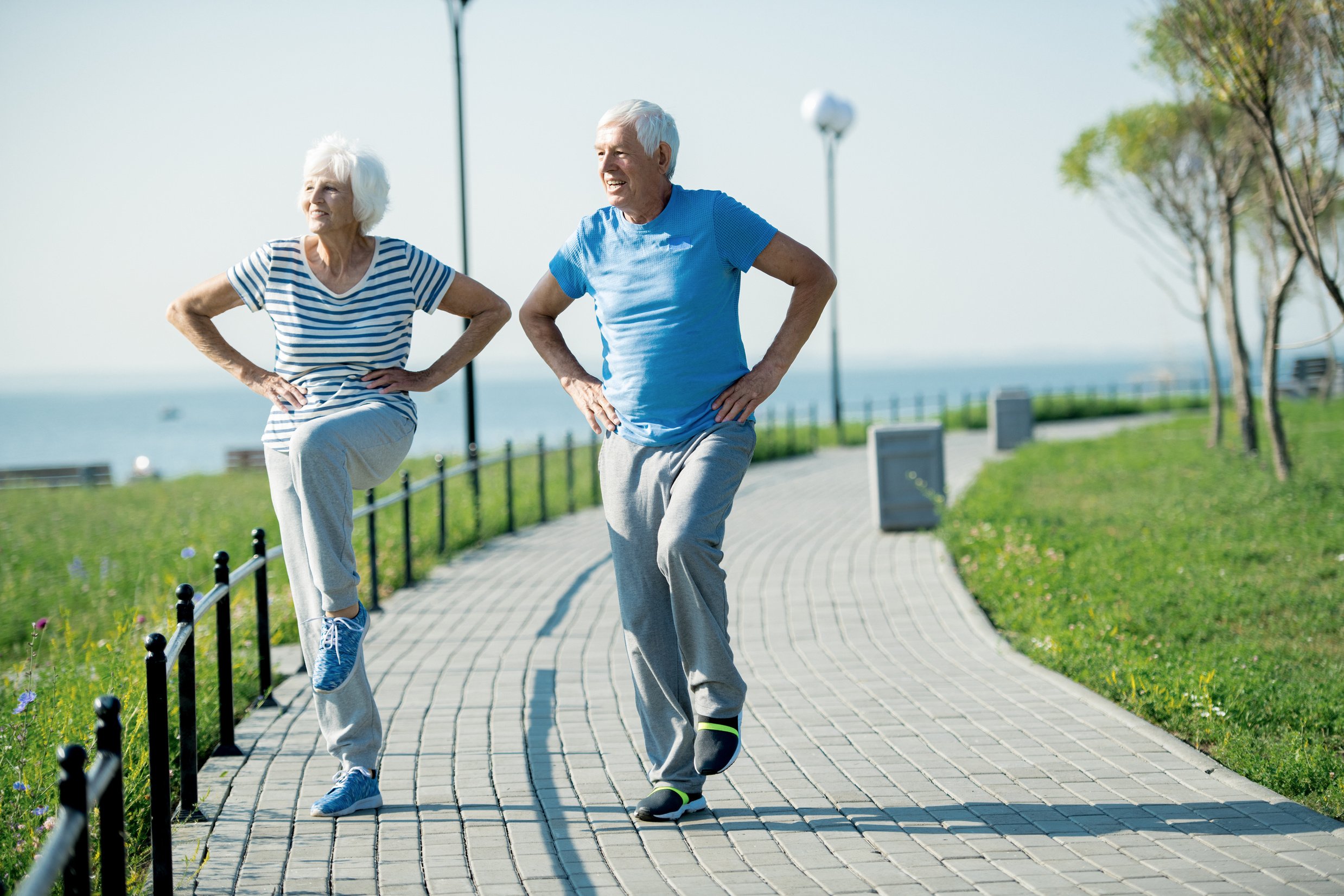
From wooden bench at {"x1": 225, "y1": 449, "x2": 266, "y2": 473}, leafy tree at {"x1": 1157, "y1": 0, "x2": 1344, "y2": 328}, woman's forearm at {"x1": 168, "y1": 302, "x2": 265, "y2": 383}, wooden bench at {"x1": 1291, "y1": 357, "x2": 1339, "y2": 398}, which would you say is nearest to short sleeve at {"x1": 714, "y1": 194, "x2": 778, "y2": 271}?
woman's forearm at {"x1": 168, "y1": 302, "x2": 265, "y2": 383}

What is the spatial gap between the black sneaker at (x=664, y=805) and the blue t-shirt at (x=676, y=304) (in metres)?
1.09

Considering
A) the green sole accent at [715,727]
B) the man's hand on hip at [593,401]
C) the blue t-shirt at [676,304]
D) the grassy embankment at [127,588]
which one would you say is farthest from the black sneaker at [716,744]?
the grassy embankment at [127,588]

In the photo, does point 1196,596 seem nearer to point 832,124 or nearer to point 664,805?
point 664,805

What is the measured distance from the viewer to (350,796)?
13.8 ft

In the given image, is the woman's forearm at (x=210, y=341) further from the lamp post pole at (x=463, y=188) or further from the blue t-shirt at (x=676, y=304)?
the lamp post pole at (x=463, y=188)

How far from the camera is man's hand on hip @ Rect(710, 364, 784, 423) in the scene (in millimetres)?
3949

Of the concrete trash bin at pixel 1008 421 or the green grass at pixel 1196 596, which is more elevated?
the concrete trash bin at pixel 1008 421

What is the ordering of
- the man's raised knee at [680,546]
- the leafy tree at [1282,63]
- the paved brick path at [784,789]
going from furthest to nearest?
the leafy tree at [1282,63] → the man's raised knee at [680,546] → the paved brick path at [784,789]

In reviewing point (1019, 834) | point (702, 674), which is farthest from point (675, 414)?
point (1019, 834)

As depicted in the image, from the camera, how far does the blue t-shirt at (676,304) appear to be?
3.93 meters

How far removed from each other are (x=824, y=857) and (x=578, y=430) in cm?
8799

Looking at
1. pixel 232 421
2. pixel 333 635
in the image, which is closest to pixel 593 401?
pixel 333 635

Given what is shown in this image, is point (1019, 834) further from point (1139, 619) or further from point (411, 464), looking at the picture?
point (411, 464)

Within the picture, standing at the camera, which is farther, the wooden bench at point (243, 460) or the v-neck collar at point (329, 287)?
the wooden bench at point (243, 460)
